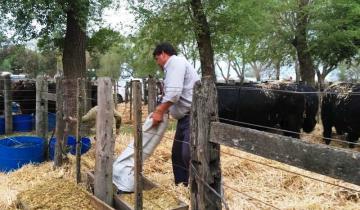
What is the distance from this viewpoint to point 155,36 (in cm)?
1512

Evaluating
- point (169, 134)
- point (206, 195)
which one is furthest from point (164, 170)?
point (206, 195)

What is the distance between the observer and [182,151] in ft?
17.6

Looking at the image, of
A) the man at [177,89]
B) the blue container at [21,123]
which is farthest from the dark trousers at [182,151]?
the blue container at [21,123]

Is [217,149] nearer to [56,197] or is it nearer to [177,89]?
[177,89]

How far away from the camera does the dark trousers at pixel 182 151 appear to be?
5.25 m

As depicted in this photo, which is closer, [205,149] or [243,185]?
[205,149]

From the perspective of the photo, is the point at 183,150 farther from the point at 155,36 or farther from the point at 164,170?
the point at 155,36

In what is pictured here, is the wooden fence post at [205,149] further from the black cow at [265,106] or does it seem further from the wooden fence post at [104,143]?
the black cow at [265,106]

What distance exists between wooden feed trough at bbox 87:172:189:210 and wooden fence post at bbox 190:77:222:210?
1.50 meters

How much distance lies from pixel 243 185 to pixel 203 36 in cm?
894

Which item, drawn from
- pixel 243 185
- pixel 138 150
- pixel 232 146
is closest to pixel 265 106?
pixel 243 185

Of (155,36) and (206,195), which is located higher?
(155,36)

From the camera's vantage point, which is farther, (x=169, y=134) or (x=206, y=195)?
(x=169, y=134)

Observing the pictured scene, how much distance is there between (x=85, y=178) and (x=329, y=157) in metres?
4.24
